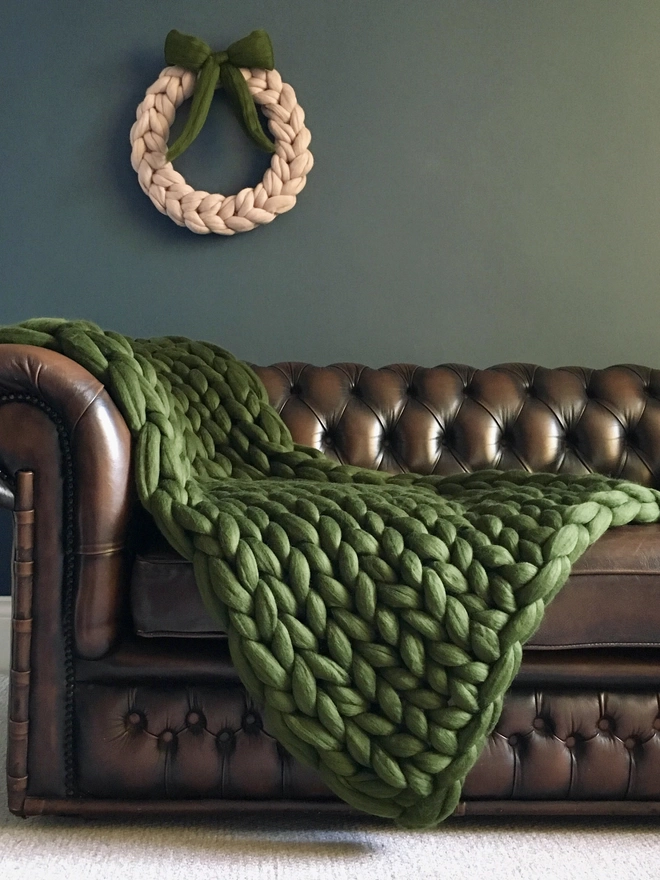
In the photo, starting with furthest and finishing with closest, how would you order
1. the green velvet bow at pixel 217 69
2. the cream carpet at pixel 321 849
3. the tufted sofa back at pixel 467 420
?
1. the green velvet bow at pixel 217 69
2. the tufted sofa back at pixel 467 420
3. the cream carpet at pixel 321 849

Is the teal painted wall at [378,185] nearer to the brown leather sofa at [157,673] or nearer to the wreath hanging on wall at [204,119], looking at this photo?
the wreath hanging on wall at [204,119]

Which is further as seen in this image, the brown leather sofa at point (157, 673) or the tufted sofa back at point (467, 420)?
the tufted sofa back at point (467, 420)

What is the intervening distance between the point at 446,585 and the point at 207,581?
299mm

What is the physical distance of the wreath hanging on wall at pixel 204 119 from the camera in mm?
1892

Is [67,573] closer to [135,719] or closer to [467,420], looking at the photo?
[135,719]

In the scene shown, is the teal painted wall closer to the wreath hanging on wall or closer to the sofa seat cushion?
the wreath hanging on wall

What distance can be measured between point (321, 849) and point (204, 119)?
1657 mm

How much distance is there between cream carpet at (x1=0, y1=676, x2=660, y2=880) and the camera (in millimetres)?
910

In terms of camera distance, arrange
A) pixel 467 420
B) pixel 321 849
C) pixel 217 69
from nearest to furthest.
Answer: pixel 321 849 → pixel 467 420 → pixel 217 69

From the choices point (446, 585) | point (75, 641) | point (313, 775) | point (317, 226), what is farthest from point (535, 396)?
point (75, 641)

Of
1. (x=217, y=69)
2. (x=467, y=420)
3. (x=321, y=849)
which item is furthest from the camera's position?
(x=217, y=69)

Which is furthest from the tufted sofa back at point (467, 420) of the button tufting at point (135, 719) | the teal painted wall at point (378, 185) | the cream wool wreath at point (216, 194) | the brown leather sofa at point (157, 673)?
the button tufting at point (135, 719)

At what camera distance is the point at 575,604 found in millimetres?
990

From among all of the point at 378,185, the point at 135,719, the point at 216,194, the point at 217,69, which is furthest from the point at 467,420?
the point at 217,69
